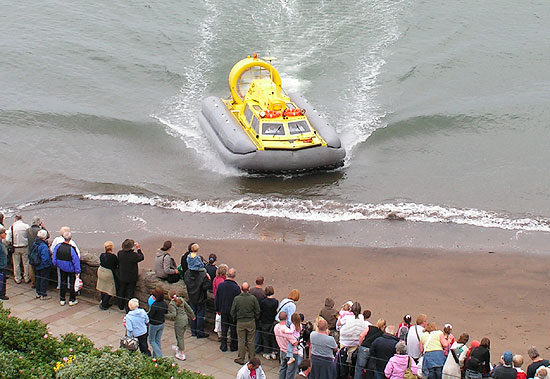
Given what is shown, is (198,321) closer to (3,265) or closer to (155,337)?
(155,337)

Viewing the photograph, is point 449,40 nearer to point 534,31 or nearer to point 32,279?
point 534,31

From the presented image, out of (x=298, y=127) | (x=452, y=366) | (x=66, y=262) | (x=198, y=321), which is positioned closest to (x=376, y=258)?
(x=298, y=127)

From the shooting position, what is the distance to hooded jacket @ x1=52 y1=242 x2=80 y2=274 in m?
14.9

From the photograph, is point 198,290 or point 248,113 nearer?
point 198,290

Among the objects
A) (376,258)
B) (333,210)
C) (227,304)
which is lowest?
(227,304)

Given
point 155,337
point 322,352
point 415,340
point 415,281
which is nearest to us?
point 322,352

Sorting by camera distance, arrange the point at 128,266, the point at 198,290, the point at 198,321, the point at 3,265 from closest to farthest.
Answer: the point at 198,290 → the point at 198,321 → the point at 128,266 → the point at 3,265

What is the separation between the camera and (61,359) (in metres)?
11.9

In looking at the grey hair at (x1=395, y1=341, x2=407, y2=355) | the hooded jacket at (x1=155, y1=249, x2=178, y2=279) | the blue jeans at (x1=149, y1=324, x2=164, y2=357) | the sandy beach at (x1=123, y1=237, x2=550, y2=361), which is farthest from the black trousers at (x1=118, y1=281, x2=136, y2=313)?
the grey hair at (x1=395, y1=341, x2=407, y2=355)

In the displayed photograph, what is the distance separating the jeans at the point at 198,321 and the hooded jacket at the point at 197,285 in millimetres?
103

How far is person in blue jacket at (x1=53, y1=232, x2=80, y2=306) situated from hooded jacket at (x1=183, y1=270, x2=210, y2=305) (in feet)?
7.22

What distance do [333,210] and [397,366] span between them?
1107 cm

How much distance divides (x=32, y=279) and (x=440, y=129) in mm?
16219

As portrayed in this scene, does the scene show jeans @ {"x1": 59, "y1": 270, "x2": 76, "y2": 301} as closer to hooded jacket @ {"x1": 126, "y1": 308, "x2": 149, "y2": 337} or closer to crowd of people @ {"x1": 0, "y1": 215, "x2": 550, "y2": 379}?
crowd of people @ {"x1": 0, "y1": 215, "x2": 550, "y2": 379}
